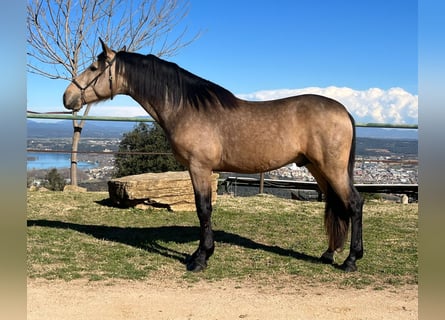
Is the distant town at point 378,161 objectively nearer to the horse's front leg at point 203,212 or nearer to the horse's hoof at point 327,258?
the horse's hoof at point 327,258

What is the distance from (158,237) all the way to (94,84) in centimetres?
198

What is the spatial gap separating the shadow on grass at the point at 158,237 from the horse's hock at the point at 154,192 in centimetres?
94

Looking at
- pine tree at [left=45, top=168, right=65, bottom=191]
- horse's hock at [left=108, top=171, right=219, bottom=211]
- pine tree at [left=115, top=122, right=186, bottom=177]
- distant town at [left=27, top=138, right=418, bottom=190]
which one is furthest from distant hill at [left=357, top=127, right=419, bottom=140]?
pine tree at [left=45, top=168, right=65, bottom=191]

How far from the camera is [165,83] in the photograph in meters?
3.84

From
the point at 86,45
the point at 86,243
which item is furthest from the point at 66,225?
the point at 86,45

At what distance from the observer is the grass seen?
348 cm

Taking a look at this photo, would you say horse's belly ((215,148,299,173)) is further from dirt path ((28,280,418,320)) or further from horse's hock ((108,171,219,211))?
horse's hock ((108,171,219,211))

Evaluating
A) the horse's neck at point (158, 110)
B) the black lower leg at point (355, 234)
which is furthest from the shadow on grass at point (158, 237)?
the horse's neck at point (158, 110)

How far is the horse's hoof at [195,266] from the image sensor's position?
3.57 m

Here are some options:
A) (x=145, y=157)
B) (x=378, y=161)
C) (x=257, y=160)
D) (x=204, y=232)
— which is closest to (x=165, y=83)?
(x=257, y=160)

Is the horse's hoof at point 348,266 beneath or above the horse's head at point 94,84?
beneath

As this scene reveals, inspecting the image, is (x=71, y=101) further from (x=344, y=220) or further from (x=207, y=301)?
(x=344, y=220)

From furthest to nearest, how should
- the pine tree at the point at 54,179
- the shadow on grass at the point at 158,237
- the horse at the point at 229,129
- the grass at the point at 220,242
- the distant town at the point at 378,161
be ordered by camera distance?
1. the pine tree at the point at 54,179
2. the distant town at the point at 378,161
3. the shadow on grass at the point at 158,237
4. the horse at the point at 229,129
5. the grass at the point at 220,242

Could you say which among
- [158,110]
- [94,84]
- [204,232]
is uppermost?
[94,84]
